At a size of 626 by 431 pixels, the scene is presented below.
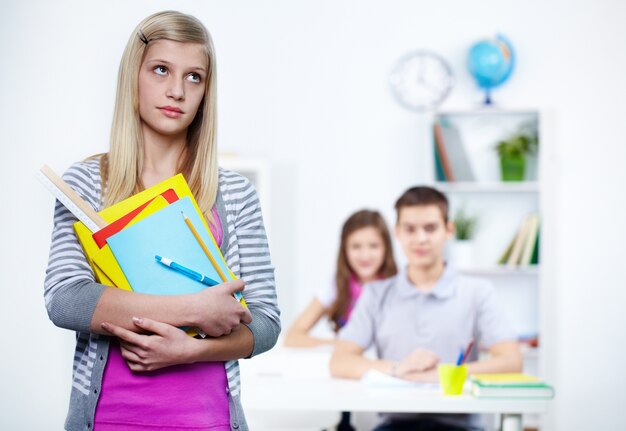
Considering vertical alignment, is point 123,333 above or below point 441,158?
below

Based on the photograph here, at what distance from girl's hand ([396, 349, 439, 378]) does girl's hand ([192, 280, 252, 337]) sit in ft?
4.27

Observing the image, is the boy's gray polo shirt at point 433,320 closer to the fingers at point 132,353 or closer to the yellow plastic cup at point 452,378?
the yellow plastic cup at point 452,378

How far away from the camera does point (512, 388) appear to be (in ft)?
6.40

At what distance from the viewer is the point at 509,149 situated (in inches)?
175

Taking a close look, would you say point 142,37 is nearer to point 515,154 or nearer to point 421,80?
point 515,154

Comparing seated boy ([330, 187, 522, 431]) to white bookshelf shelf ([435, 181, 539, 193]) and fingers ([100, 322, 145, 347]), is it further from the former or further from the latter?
white bookshelf shelf ([435, 181, 539, 193])

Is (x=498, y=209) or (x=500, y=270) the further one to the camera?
(x=498, y=209)

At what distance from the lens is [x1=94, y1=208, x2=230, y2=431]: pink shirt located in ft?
3.26

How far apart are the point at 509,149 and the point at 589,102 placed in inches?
23.7

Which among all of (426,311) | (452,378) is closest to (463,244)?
(426,311)

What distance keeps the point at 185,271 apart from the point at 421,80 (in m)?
3.91

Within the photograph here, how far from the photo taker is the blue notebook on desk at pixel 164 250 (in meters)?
0.98

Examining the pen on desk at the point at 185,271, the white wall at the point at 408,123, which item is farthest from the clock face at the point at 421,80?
the pen on desk at the point at 185,271

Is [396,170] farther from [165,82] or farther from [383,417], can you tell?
[165,82]
